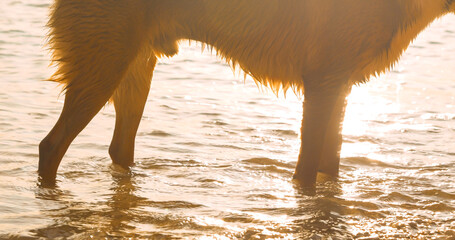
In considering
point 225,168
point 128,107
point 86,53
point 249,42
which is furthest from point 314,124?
point 86,53

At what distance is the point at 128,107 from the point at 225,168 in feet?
2.76

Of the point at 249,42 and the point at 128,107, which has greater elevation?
the point at 249,42

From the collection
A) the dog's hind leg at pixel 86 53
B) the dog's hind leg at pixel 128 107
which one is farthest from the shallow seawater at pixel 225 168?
the dog's hind leg at pixel 86 53

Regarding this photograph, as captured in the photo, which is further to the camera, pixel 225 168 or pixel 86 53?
pixel 225 168

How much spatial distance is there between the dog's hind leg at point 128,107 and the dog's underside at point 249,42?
15.3 inches

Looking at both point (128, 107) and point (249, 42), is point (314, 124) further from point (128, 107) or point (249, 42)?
point (128, 107)

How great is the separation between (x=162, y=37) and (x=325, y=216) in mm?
1569

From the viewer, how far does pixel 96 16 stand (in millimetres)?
4801

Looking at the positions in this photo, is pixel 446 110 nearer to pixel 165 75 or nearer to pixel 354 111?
pixel 354 111

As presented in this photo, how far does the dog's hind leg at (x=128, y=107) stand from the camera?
5508 mm

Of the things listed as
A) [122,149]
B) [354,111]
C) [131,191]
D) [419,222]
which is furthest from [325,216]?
[354,111]

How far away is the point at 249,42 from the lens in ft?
16.5

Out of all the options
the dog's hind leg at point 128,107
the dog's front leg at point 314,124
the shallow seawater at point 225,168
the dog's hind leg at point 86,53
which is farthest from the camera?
the dog's hind leg at point 128,107

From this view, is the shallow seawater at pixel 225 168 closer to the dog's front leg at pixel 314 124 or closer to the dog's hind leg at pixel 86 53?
the dog's front leg at pixel 314 124
